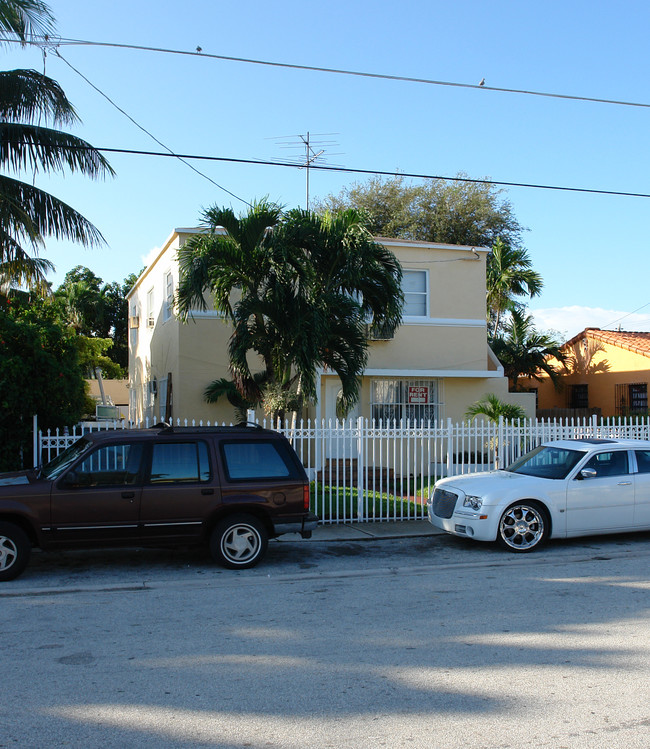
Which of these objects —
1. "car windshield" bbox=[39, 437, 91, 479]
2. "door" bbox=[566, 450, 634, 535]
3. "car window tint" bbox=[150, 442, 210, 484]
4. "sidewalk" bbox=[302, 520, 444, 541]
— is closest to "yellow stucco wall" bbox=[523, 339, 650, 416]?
"door" bbox=[566, 450, 634, 535]

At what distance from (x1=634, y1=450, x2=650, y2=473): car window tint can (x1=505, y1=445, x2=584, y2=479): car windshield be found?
870 mm

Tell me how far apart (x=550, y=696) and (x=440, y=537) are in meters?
6.43

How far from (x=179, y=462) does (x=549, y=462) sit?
5458 millimetres

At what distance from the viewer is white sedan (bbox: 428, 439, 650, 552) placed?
Answer: 391 inches

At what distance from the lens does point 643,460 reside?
10.7 metres

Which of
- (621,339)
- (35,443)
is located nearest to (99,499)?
(35,443)

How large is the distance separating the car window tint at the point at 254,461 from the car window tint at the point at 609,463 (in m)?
4.45

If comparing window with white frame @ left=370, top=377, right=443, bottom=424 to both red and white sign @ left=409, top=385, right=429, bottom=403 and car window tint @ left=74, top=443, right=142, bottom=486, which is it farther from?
car window tint @ left=74, top=443, right=142, bottom=486

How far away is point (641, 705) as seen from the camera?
15.3 feet

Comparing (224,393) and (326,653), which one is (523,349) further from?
(326,653)

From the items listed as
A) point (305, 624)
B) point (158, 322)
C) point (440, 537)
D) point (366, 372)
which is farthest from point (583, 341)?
point (305, 624)

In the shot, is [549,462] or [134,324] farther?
[134,324]

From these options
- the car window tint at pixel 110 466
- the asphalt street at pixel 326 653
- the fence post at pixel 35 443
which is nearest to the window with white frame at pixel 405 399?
the fence post at pixel 35 443

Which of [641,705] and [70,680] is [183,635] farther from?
[641,705]
